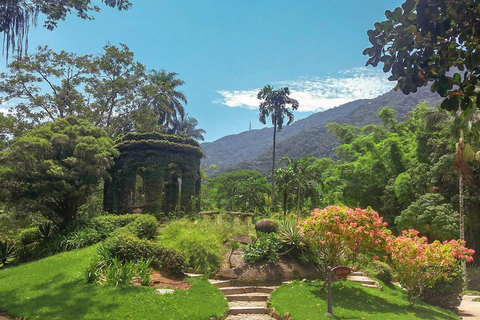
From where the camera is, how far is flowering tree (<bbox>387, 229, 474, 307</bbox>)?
34.1 feet

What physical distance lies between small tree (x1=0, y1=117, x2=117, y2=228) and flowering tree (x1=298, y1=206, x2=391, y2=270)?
10024 mm

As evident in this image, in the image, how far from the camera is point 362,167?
27.1 m

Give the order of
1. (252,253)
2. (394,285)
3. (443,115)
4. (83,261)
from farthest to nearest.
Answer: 1. (443,115)
2. (394,285)
3. (252,253)
4. (83,261)

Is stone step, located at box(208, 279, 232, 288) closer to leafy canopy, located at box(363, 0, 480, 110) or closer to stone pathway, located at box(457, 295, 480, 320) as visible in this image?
stone pathway, located at box(457, 295, 480, 320)

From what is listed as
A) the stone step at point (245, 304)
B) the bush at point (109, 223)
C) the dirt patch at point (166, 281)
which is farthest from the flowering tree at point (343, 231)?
the bush at point (109, 223)

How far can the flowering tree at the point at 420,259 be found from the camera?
10.4 meters

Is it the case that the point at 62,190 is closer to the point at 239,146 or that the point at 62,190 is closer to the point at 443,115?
the point at 443,115

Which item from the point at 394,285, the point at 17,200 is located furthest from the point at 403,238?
the point at 17,200

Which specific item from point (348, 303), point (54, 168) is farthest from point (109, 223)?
point (348, 303)

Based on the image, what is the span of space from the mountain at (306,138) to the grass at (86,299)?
3035 centimetres

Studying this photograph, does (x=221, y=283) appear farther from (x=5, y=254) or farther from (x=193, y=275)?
(x=5, y=254)

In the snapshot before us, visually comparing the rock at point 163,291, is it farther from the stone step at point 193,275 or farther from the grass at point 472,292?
the grass at point 472,292

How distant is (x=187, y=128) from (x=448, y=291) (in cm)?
4102

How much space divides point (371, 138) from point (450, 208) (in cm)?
1011
